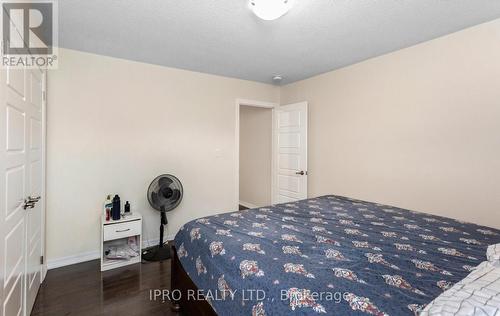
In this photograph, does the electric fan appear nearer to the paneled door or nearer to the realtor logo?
the paneled door

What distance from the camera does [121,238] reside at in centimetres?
263

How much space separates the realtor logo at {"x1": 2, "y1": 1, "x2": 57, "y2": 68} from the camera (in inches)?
50.3

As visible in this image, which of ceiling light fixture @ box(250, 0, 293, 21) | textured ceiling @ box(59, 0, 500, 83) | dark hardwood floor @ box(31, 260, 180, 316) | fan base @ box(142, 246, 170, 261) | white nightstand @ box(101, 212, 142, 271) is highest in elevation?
textured ceiling @ box(59, 0, 500, 83)

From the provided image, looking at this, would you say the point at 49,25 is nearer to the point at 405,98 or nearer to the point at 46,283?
the point at 46,283

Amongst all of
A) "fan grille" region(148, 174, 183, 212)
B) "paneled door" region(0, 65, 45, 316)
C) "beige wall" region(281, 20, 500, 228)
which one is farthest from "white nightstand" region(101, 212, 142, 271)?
Result: "beige wall" region(281, 20, 500, 228)

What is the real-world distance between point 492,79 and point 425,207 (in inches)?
51.2

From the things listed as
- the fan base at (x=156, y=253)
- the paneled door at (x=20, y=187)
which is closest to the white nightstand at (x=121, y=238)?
the fan base at (x=156, y=253)

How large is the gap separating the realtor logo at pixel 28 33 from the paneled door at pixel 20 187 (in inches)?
3.8

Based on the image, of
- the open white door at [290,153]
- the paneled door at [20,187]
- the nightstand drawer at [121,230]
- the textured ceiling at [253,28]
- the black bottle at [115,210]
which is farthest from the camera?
the open white door at [290,153]

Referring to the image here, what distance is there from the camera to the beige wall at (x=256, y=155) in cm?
451

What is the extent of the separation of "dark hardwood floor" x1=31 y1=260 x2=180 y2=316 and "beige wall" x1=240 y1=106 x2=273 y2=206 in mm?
2435

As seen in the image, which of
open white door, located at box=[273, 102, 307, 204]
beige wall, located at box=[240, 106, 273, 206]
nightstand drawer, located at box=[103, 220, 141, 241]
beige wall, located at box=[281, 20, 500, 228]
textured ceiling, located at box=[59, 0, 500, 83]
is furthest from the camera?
beige wall, located at box=[240, 106, 273, 206]

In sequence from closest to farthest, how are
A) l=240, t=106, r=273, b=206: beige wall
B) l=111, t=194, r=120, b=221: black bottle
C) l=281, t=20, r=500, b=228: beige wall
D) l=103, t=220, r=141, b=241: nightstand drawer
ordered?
l=281, t=20, r=500, b=228: beige wall < l=103, t=220, r=141, b=241: nightstand drawer < l=111, t=194, r=120, b=221: black bottle < l=240, t=106, r=273, b=206: beige wall

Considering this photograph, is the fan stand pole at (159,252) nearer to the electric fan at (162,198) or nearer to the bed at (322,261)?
the electric fan at (162,198)
